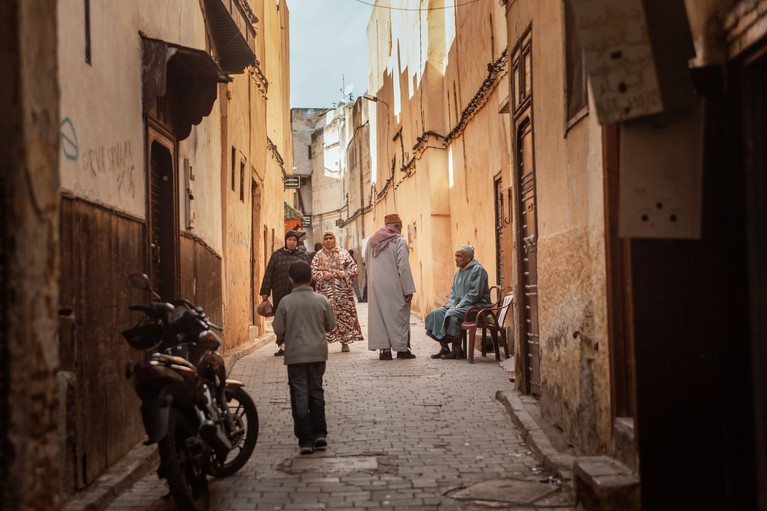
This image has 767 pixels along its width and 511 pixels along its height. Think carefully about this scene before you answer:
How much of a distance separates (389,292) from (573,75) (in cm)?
705

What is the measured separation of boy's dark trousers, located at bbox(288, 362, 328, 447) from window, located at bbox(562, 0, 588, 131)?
2413 millimetres

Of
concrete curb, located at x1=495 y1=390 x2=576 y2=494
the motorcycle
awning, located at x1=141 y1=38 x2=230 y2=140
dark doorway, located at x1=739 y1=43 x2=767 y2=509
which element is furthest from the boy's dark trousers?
dark doorway, located at x1=739 y1=43 x2=767 y2=509

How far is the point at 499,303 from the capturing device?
12.5 m

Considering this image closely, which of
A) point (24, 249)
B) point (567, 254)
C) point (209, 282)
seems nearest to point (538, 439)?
point (567, 254)

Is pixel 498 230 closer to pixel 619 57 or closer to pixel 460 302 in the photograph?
pixel 460 302

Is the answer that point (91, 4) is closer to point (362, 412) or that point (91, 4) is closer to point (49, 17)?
point (49, 17)

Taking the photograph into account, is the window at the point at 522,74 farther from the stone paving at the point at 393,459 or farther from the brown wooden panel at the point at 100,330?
the brown wooden panel at the point at 100,330

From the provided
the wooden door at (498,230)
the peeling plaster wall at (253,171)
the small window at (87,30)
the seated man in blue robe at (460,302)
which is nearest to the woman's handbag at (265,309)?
the peeling plaster wall at (253,171)

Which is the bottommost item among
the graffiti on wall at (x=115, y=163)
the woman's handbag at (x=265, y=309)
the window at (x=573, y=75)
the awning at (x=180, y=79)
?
the woman's handbag at (x=265, y=309)

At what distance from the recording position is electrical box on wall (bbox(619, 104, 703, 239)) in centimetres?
386

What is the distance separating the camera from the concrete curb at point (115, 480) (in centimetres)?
479

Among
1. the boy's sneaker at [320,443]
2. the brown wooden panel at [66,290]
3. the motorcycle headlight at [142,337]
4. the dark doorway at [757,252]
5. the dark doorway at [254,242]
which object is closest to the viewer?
the dark doorway at [757,252]

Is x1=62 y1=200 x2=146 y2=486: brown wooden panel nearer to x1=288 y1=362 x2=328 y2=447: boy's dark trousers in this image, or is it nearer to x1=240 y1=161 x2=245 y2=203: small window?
x1=288 y1=362 x2=328 y2=447: boy's dark trousers

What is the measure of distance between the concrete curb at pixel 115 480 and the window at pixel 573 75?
3395 millimetres
